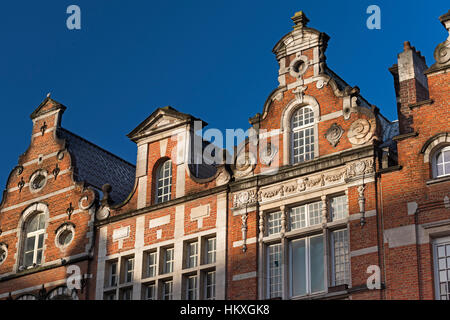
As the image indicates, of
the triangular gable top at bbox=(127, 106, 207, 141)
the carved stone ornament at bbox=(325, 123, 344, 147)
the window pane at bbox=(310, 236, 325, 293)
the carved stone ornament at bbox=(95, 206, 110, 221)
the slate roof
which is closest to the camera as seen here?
the window pane at bbox=(310, 236, 325, 293)

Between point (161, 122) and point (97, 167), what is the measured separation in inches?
163

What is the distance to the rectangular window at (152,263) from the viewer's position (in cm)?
2814

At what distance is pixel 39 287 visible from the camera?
29.9 m

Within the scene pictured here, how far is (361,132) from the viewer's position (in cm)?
2552

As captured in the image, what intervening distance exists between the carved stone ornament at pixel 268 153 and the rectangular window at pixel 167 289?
14.6 feet

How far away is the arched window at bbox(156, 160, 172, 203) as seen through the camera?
2914cm

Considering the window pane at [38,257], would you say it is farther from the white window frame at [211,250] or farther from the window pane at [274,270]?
the window pane at [274,270]

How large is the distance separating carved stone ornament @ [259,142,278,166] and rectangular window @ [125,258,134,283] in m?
5.19

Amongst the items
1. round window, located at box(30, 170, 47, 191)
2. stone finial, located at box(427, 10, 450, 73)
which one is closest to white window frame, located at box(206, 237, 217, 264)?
round window, located at box(30, 170, 47, 191)

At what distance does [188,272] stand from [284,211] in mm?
3434

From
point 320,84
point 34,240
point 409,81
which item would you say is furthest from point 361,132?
point 34,240

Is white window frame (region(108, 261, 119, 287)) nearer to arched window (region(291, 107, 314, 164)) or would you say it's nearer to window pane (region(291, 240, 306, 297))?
window pane (region(291, 240, 306, 297))
